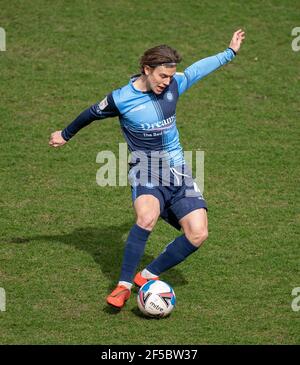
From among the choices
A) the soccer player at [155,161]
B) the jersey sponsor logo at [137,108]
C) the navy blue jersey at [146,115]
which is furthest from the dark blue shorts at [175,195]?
the jersey sponsor logo at [137,108]

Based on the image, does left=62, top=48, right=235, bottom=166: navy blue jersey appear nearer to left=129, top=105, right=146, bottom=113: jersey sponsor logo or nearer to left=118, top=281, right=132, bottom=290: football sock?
left=129, top=105, right=146, bottom=113: jersey sponsor logo

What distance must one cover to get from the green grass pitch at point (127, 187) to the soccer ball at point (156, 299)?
109 millimetres

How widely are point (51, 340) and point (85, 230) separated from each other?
7.54ft

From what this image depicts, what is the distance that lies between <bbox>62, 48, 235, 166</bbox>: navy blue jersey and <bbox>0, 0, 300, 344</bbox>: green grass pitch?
1427 mm

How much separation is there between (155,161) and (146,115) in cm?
51

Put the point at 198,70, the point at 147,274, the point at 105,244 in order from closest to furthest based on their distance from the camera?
1. the point at 147,274
2. the point at 198,70
3. the point at 105,244

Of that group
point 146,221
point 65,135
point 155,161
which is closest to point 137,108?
point 155,161

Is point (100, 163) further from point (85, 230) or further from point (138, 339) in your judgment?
point (138, 339)

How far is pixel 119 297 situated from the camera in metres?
7.73

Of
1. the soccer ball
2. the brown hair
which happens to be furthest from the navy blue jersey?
the soccer ball

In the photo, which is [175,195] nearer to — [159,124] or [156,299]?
[159,124]

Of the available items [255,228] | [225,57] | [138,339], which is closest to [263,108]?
[255,228]

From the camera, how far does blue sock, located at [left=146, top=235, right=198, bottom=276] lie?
8016 millimetres

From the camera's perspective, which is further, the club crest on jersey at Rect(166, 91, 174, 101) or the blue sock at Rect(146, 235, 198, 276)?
the club crest on jersey at Rect(166, 91, 174, 101)
